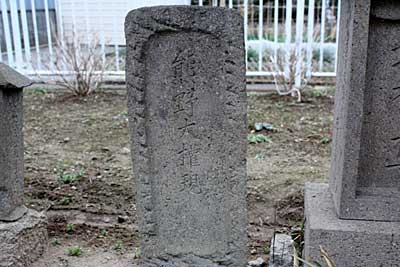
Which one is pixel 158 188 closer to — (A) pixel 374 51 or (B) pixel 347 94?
(B) pixel 347 94

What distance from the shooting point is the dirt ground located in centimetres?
278

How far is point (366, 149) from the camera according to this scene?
7.21 ft

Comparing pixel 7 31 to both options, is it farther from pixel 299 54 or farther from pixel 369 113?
pixel 369 113

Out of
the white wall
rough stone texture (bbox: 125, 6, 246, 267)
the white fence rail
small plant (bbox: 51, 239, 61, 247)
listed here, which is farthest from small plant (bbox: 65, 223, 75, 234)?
the white wall

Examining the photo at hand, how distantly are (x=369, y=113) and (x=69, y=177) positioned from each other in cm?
217

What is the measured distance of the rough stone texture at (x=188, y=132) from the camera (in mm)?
2068

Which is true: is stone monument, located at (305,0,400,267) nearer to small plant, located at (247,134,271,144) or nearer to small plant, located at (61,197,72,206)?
small plant, located at (61,197,72,206)

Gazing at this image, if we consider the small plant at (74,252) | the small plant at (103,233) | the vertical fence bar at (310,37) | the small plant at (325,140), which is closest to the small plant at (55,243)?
the small plant at (74,252)

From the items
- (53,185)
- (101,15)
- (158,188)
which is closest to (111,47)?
(101,15)

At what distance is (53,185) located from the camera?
137 inches

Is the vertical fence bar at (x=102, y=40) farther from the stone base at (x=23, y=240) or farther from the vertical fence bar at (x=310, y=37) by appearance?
the stone base at (x=23, y=240)

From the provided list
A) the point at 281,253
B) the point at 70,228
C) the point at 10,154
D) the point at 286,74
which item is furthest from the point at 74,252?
Answer: the point at 286,74

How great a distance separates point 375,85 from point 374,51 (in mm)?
138

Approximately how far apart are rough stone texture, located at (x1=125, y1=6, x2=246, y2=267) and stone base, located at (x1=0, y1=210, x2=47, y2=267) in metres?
0.54
